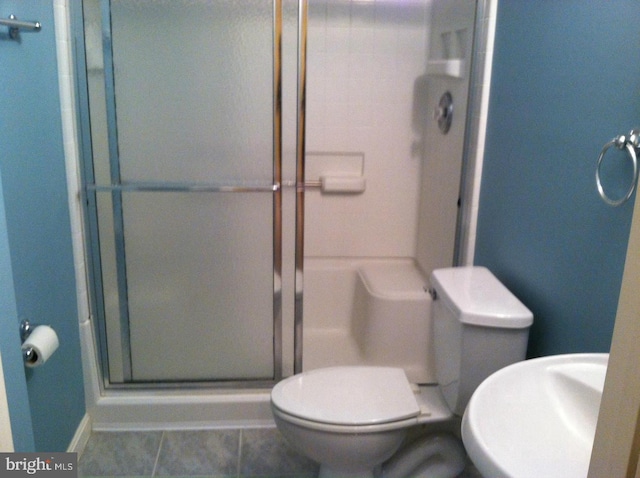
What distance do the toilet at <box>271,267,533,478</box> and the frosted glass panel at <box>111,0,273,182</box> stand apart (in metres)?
0.79

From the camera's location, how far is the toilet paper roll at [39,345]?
158cm

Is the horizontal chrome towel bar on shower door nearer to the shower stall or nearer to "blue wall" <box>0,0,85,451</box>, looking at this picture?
the shower stall

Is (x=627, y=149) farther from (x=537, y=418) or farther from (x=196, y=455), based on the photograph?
(x=196, y=455)

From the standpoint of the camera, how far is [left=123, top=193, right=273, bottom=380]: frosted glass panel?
2137mm

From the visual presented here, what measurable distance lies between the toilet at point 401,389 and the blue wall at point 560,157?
13 centimetres

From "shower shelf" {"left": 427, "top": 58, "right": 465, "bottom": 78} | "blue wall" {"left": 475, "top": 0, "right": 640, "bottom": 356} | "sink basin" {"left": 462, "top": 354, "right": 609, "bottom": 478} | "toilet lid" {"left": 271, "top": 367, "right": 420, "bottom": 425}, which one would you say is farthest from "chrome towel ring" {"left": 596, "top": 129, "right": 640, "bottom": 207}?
"shower shelf" {"left": 427, "top": 58, "right": 465, "bottom": 78}

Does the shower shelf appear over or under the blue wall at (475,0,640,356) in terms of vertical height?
over

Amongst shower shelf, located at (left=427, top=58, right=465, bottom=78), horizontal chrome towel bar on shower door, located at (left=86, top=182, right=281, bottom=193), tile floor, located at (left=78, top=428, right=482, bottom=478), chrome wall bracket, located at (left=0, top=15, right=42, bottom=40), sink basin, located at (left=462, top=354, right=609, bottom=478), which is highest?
chrome wall bracket, located at (left=0, top=15, right=42, bottom=40)

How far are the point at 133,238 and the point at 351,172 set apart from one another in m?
1.32

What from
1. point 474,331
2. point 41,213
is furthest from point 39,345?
point 474,331

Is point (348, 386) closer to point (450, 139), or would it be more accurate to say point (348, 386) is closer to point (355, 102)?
point (450, 139)

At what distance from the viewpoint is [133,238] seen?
84.7 inches

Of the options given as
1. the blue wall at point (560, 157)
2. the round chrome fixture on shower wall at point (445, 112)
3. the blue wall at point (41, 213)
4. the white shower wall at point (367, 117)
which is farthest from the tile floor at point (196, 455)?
the round chrome fixture on shower wall at point (445, 112)

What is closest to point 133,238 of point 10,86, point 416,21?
point 10,86
